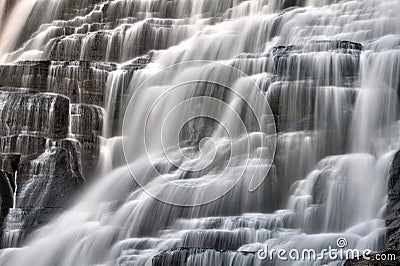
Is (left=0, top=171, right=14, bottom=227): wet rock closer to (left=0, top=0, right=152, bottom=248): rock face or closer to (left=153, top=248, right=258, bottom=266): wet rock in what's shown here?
(left=0, top=0, right=152, bottom=248): rock face

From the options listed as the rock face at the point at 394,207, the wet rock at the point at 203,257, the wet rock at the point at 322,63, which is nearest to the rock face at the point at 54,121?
the wet rock at the point at 322,63

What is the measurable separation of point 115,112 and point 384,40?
783 cm

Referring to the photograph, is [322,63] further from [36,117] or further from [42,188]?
[36,117]

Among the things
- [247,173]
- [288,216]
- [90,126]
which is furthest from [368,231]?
[90,126]

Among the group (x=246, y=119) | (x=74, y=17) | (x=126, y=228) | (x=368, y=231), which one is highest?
(x=74, y=17)

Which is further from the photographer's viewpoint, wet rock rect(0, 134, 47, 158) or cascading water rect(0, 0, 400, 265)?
wet rock rect(0, 134, 47, 158)

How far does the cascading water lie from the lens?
14633 mm

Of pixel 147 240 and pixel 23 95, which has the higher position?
pixel 23 95

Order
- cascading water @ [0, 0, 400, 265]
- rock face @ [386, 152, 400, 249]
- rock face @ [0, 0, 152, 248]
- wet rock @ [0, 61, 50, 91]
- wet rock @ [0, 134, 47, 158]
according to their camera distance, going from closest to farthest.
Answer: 1. rock face @ [386, 152, 400, 249]
2. cascading water @ [0, 0, 400, 265]
3. rock face @ [0, 0, 152, 248]
4. wet rock @ [0, 134, 47, 158]
5. wet rock @ [0, 61, 50, 91]

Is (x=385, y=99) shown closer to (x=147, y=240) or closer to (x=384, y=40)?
(x=384, y=40)

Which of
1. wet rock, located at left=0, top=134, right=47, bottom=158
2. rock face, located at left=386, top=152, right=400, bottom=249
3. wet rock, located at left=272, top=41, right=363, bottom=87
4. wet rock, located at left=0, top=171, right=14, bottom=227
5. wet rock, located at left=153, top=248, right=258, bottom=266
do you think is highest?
wet rock, located at left=272, top=41, right=363, bottom=87

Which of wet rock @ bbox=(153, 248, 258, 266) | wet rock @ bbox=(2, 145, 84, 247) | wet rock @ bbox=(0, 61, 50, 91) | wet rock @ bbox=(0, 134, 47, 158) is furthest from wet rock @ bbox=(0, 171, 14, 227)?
wet rock @ bbox=(153, 248, 258, 266)

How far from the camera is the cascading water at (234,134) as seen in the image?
576 inches

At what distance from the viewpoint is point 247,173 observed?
16.5m
